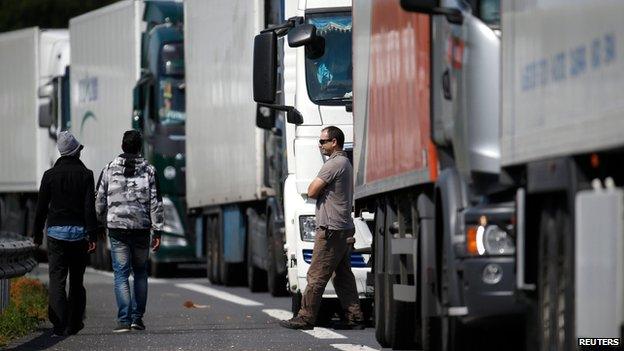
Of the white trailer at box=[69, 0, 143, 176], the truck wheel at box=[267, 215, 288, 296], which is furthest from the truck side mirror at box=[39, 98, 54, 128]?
the truck wheel at box=[267, 215, 288, 296]

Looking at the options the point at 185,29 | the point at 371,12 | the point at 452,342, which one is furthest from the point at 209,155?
the point at 452,342

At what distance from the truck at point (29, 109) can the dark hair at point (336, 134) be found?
2066 cm

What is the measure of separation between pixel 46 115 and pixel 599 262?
101 feet

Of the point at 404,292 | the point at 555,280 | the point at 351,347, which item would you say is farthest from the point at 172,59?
the point at 555,280

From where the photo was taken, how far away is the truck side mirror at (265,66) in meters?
17.3

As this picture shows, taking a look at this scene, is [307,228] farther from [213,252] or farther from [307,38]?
[213,252]

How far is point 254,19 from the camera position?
23.6m

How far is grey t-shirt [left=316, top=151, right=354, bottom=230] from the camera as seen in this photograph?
16.9 meters

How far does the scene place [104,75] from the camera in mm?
33469

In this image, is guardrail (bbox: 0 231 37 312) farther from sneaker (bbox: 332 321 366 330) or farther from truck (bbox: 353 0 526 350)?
truck (bbox: 353 0 526 350)

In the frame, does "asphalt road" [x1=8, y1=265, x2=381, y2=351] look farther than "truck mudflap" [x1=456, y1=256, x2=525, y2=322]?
Yes

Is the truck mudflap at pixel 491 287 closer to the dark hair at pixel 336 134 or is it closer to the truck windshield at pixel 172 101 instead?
the dark hair at pixel 336 134

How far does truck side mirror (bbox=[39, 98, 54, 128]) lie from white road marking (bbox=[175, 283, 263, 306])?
36.9ft

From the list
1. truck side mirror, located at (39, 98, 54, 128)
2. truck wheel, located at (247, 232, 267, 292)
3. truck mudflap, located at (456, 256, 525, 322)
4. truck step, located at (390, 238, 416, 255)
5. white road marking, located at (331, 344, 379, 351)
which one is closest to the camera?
truck mudflap, located at (456, 256, 525, 322)
